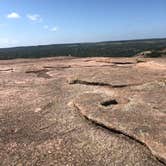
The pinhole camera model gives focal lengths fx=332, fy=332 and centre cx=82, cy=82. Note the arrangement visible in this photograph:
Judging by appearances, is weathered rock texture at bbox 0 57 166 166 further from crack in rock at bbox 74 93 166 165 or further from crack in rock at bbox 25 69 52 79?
crack in rock at bbox 25 69 52 79

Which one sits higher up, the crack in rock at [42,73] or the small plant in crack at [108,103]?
the crack in rock at [42,73]

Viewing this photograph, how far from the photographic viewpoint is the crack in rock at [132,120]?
19.1ft

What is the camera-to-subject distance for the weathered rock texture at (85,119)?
18.6 ft

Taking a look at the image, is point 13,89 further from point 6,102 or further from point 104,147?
point 104,147

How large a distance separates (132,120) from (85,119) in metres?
1.03

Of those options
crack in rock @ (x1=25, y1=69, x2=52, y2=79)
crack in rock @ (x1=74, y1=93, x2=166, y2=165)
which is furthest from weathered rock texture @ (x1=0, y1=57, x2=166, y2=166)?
crack in rock @ (x1=25, y1=69, x2=52, y2=79)

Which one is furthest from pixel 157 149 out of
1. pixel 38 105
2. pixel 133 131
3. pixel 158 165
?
pixel 38 105

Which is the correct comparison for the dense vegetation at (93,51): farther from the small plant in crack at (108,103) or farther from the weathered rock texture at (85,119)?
the small plant in crack at (108,103)

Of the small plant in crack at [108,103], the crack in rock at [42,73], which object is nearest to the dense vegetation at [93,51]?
the crack in rock at [42,73]

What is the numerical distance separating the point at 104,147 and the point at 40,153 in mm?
1131

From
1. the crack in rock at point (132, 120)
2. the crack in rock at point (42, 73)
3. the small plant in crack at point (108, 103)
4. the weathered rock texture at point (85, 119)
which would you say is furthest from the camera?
the crack in rock at point (42, 73)

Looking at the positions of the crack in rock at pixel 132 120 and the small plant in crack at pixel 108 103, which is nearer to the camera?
the crack in rock at pixel 132 120

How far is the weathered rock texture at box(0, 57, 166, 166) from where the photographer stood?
5.66 meters

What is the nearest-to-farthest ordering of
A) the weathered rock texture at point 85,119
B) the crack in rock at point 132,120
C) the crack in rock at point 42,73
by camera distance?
the weathered rock texture at point 85,119 < the crack in rock at point 132,120 < the crack in rock at point 42,73
